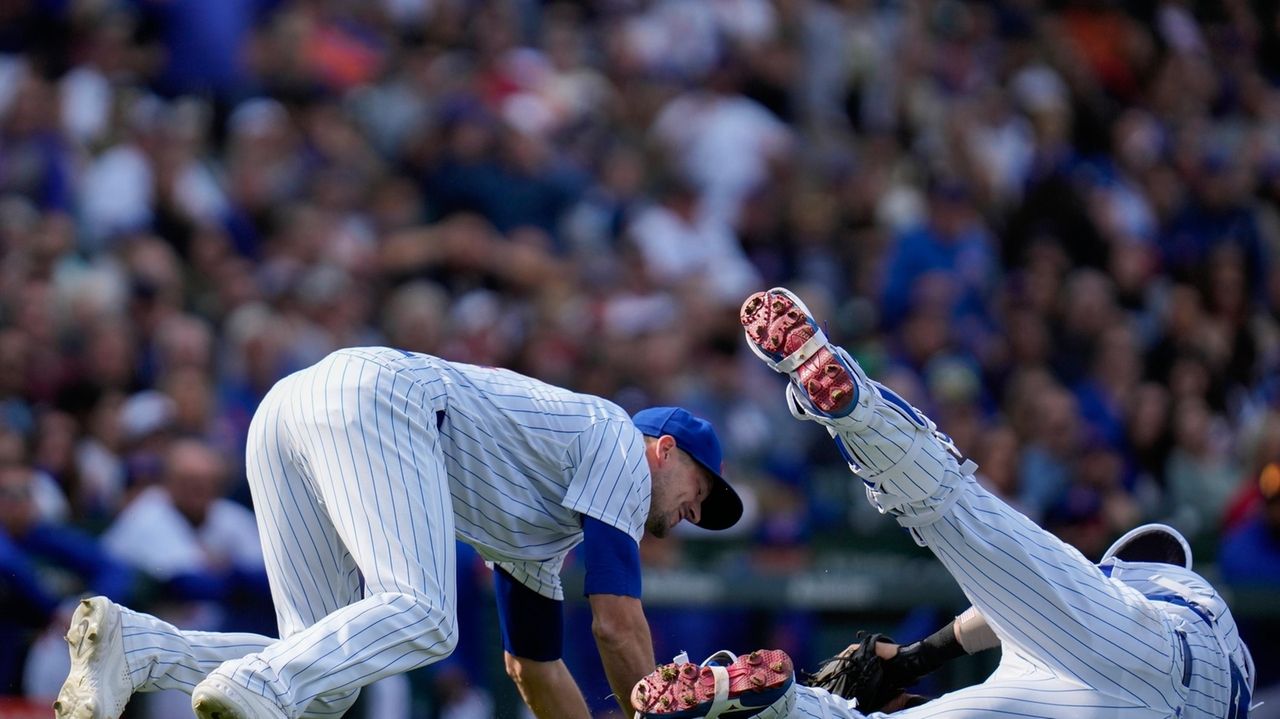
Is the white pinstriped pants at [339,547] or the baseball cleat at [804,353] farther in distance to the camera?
the baseball cleat at [804,353]

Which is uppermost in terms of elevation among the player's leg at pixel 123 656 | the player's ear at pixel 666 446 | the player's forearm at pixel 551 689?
the player's ear at pixel 666 446

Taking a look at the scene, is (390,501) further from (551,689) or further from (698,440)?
(551,689)

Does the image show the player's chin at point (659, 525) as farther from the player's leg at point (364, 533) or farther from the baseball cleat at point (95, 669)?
the baseball cleat at point (95, 669)

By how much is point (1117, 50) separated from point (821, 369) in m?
11.9

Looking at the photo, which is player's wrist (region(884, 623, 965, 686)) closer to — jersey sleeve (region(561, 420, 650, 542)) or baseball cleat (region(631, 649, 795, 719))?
baseball cleat (region(631, 649, 795, 719))

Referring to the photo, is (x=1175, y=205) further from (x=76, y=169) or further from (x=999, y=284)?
(x=76, y=169)

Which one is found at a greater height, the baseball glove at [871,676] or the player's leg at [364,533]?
the player's leg at [364,533]

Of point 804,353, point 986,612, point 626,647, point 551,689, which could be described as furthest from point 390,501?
point 986,612

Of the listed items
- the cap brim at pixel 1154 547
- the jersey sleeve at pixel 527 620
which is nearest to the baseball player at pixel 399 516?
the jersey sleeve at pixel 527 620

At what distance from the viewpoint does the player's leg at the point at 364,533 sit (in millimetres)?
4465

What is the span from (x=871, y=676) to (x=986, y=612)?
0.62m

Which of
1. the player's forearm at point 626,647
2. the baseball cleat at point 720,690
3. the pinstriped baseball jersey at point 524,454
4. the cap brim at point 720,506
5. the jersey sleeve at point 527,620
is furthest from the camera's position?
the jersey sleeve at point 527,620

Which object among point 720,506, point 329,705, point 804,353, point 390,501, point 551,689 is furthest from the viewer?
point 551,689

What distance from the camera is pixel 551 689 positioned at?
19.1 feet
